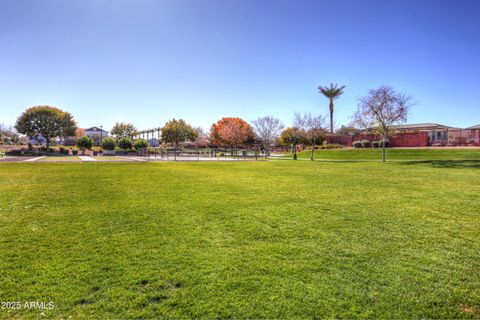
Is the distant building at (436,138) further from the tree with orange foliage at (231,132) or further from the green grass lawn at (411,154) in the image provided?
the tree with orange foliage at (231,132)

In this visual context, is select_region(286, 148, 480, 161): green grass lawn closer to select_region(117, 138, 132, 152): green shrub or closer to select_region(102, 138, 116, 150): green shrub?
select_region(117, 138, 132, 152): green shrub

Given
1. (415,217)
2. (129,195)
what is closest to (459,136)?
(415,217)

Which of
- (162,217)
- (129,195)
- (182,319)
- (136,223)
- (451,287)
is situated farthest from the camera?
(129,195)

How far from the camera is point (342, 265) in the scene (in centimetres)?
367

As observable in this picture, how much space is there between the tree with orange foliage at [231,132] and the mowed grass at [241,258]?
192ft

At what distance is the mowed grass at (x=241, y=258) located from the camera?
282cm

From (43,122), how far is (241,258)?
196 feet

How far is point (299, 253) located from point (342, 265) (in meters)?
0.59

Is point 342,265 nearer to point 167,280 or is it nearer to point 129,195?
point 167,280

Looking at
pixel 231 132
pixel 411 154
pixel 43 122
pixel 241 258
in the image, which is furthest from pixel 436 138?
pixel 43 122

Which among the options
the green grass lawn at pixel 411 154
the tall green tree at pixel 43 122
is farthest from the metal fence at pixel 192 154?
the tall green tree at pixel 43 122

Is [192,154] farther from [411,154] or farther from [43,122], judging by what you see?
[43,122]

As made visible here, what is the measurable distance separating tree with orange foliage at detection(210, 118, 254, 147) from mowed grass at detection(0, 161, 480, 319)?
192 ft

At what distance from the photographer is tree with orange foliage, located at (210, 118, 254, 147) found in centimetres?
6581
